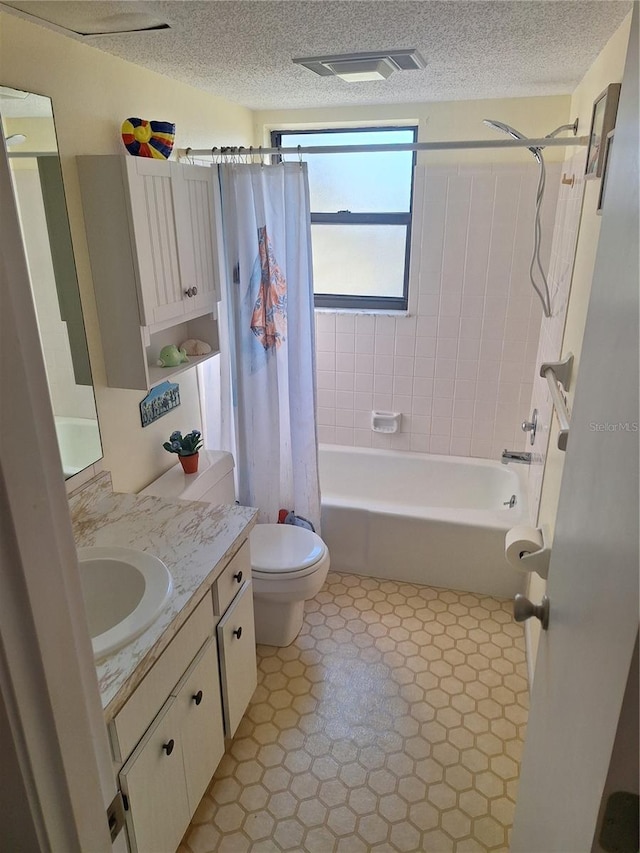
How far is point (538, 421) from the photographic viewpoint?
2.55m

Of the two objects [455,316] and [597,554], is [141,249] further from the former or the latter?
[455,316]

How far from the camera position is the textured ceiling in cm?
135

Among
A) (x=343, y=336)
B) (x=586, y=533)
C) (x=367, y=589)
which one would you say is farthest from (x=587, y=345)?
(x=343, y=336)

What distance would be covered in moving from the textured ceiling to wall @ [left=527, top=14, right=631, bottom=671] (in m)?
0.05

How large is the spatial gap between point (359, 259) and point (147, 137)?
5.15 ft

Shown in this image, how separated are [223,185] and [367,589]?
1.98 meters

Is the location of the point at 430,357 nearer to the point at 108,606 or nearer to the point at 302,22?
the point at 302,22

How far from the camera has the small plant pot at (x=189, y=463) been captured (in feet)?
7.49

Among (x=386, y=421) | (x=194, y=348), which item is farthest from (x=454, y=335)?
(x=194, y=348)

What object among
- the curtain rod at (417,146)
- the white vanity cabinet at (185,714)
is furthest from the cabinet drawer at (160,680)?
the curtain rod at (417,146)

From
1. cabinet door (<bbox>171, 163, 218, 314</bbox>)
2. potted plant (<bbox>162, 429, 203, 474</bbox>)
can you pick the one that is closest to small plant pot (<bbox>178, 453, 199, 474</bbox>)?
potted plant (<bbox>162, 429, 203, 474</bbox>)

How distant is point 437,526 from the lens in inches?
105

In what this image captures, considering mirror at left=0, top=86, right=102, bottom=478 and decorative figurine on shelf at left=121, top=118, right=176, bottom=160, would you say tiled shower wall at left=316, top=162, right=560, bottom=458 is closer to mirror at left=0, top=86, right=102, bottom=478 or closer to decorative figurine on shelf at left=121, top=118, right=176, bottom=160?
decorative figurine on shelf at left=121, top=118, right=176, bottom=160

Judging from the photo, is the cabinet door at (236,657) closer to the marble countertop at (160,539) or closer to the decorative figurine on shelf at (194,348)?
the marble countertop at (160,539)
